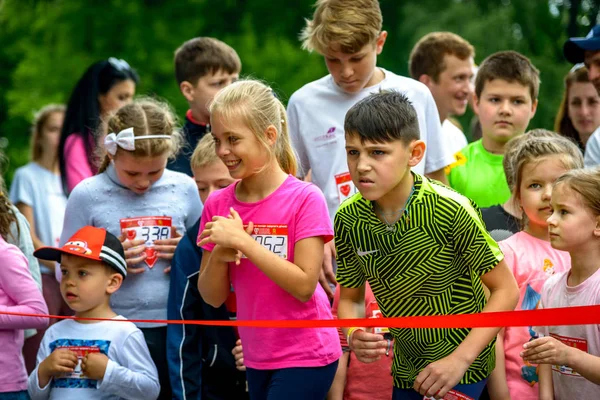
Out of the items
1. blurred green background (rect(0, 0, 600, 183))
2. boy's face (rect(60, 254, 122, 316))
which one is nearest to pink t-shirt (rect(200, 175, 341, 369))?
boy's face (rect(60, 254, 122, 316))

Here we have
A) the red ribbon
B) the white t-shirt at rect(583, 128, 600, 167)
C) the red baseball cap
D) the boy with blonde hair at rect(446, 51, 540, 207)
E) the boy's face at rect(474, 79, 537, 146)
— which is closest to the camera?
the red ribbon

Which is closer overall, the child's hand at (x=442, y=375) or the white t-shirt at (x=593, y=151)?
the child's hand at (x=442, y=375)

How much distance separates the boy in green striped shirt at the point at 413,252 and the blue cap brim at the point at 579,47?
86.8 inches

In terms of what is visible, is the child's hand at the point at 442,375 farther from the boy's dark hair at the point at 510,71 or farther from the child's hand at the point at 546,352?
the boy's dark hair at the point at 510,71

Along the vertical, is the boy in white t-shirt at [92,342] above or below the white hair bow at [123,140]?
below

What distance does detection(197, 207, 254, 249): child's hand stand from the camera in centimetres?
428

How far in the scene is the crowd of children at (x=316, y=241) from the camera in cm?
428

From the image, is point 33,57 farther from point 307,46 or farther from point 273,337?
point 273,337

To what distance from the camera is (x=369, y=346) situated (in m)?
4.14

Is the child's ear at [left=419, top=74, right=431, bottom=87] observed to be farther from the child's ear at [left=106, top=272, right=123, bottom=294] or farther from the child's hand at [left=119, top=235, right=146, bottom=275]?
the child's ear at [left=106, top=272, right=123, bottom=294]

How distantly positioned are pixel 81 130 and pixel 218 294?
282 centimetres

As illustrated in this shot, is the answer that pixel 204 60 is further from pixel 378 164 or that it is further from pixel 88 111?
pixel 378 164

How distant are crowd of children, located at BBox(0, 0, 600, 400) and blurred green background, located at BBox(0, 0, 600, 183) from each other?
37.0 feet

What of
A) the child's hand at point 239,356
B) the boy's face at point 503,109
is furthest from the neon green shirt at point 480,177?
the child's hand at point 239,356
